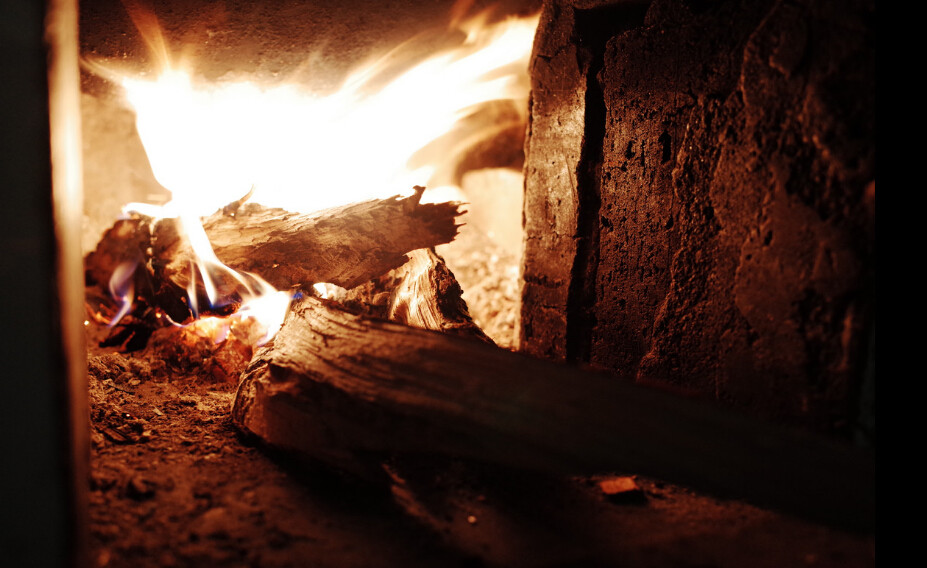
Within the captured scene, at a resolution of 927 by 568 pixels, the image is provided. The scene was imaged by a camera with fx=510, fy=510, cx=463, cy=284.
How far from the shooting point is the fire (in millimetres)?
3980

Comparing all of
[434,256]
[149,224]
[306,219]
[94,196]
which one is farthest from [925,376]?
[94,196]

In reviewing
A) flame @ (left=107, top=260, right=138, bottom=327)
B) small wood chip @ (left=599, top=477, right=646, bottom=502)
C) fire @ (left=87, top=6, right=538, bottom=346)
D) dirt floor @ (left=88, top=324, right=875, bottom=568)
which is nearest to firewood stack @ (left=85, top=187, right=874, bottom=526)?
dirt floor @ (left=88, top=324, right=875, bottom=568)

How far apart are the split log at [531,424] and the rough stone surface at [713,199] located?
353mm

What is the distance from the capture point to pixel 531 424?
168cm

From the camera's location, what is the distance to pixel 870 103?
1.66 metres

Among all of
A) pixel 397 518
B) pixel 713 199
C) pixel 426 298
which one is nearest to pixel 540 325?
pixel 426 298

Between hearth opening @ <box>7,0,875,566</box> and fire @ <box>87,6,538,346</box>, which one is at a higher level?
fire @ <box>87,6,538,346</box>

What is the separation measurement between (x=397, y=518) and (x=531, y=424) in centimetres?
57

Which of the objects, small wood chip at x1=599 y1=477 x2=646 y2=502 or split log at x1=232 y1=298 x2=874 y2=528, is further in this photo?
small wood chip at x1=599 y1=477 x2=646 y2=502

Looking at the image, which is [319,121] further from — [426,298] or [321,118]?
[426,298]

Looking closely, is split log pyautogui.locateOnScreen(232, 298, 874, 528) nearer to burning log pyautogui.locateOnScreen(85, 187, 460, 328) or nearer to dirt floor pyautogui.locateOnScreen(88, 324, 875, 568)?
dirt floor pyautogui.locateOnScreen(88, 324, 875, 568)

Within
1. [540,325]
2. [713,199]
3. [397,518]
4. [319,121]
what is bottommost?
[397,518]

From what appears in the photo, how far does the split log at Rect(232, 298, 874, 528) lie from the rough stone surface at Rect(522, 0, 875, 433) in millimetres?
353

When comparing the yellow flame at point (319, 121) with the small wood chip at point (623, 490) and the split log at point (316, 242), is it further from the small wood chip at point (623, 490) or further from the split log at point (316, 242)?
the small wood chip at point (623, 490)
